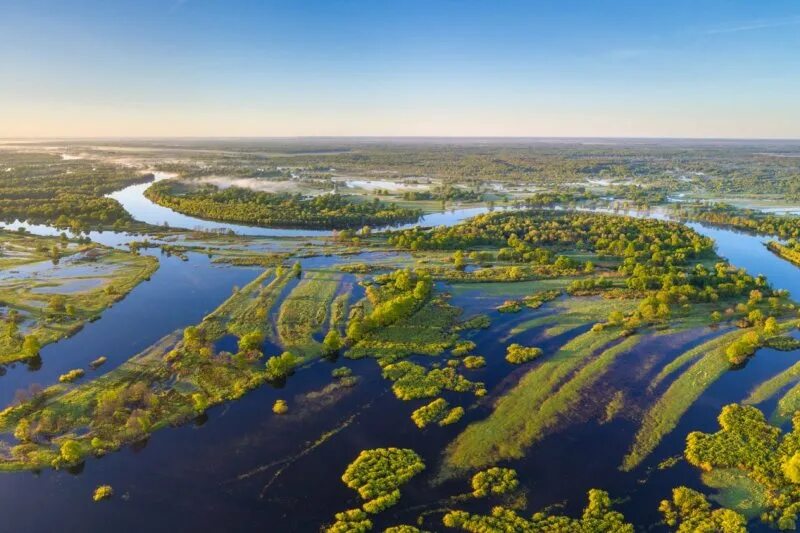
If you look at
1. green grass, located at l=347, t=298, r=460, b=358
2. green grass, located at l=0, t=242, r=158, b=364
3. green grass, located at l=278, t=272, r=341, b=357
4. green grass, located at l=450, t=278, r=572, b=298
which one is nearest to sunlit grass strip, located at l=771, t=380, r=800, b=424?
green grass, located at l=347, t=298, r=460, b=358

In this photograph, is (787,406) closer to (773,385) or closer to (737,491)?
(773,385)

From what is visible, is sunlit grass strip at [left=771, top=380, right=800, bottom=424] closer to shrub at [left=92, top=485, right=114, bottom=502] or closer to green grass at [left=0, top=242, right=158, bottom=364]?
shrub at [left=92, top=485, right=114, bottom=502]

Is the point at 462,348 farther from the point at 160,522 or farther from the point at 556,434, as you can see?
the point at 160,522

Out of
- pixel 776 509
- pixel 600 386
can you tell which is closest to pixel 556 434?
pixel 600 386

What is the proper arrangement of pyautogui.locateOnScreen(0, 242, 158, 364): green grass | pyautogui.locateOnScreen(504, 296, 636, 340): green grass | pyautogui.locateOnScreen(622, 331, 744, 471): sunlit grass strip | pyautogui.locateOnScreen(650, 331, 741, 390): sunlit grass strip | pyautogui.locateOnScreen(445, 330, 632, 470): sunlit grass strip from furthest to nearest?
pyautogui.locateOnScreen(504, 296, 636, 340): green grass < pyautogui.locateOnScreen(0, 242, 158, 364): green grass < pyautogui.locateOnScreen(650, 331, 741, 390): sunlit grass strip < pyautogui.locateOnScreen(622, 331, 744, 471): sunlit grass strip < pyautogui.locateOnScreen(445, 330, 632, 470): sunlit grass strip

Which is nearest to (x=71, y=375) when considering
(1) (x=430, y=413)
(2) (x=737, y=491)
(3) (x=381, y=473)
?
(3) (x=381, y=473)

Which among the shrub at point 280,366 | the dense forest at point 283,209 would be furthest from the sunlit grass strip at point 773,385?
the dense forest at point 283,209

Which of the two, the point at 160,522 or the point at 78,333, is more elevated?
the point at 78,333
